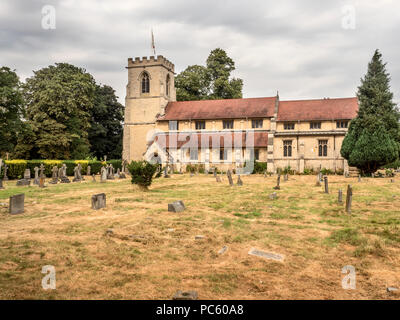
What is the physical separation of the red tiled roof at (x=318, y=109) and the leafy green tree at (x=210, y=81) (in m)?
12.2

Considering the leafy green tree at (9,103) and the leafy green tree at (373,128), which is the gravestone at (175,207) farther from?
the leafy green tree at (9,103)

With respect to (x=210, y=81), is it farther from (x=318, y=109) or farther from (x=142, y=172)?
(x=142, y=172)

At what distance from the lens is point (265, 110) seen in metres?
38.6

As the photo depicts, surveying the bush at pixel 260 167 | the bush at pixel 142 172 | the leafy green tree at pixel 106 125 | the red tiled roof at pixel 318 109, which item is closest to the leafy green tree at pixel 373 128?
the red tiled roof at pixel 318 109

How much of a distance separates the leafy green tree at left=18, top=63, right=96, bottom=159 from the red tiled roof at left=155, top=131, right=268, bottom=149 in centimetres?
1086

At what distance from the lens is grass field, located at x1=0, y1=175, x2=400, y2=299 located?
17.0ft

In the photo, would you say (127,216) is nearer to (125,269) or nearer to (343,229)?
(125,269)

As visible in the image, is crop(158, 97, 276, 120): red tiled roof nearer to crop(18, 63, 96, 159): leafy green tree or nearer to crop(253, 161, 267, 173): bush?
crop(253, 161, 267, 173): bush

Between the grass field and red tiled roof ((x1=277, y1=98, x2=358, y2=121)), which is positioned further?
red tiled roof ((x1=277, y1=98, x2=358, y2=121))

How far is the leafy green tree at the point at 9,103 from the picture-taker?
27.3 metres

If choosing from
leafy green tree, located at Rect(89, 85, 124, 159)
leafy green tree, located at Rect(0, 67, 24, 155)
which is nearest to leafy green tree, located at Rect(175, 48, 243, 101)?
leafy green tree, located at Rect(89, 85, 124, 159)

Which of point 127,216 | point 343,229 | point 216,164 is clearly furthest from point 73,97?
point 343,229

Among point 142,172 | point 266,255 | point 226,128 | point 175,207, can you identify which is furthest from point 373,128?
point 266,255

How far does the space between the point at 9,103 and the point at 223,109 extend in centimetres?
2502
